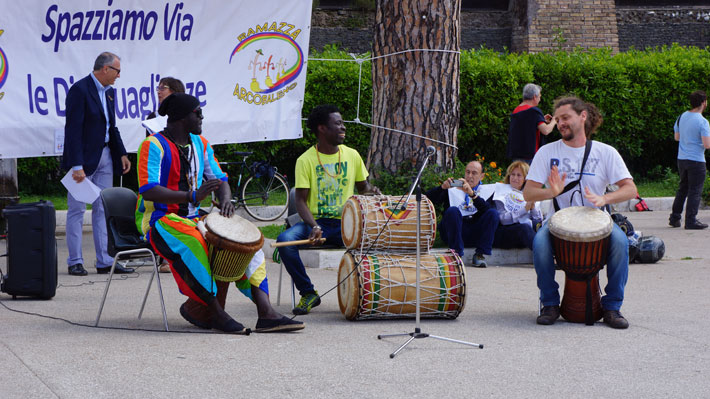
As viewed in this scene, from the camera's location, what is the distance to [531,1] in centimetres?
2541

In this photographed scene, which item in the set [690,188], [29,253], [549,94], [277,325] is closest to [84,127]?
[29,253]

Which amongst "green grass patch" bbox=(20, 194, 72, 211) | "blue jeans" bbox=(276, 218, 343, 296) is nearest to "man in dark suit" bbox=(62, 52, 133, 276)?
"blue jeans" bbox=(276, 218, 343, 296)

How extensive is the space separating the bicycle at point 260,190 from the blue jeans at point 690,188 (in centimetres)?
530

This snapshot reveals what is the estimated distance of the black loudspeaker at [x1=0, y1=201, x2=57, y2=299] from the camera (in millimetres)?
7211

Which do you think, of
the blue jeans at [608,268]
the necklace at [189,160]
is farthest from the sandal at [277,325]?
the blue jeans at [608,268]

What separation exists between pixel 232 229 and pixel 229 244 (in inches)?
5.8

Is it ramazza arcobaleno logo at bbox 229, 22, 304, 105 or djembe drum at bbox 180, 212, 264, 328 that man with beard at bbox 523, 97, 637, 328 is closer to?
djembe drum at bbox 180, 212, 264, 328

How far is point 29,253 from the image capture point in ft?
23.7

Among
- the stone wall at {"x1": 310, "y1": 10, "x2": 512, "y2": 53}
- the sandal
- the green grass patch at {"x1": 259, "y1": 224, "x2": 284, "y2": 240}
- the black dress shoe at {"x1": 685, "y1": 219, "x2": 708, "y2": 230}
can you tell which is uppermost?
the stone wall at {"x1": 310, "y1": 10, "x2": 512, "y2": 53}

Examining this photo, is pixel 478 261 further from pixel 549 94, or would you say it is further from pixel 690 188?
pixel 549 94

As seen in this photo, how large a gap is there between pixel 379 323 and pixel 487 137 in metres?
10.6

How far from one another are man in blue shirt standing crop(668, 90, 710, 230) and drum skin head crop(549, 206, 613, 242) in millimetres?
6346

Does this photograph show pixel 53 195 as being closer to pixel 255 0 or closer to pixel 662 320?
pixel 255 0

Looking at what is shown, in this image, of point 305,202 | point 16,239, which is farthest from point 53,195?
point 305,202
